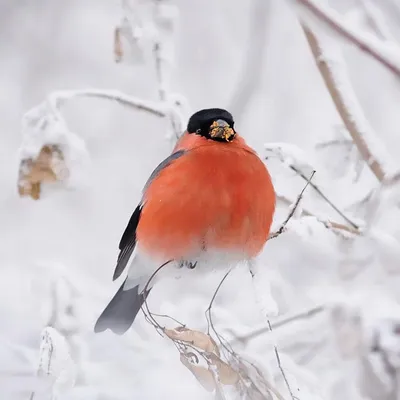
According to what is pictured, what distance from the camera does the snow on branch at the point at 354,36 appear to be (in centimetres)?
26

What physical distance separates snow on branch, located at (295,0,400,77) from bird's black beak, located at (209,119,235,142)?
0.42 metres

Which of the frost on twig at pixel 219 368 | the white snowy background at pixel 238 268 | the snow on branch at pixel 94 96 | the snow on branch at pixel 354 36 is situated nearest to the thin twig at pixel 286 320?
the white snowy background at pixel 238 268

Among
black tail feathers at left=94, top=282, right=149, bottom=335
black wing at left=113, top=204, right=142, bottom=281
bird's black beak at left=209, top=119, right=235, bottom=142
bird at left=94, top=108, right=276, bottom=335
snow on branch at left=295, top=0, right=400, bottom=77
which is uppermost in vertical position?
snow on branch at left=295, top=0, right=400, bottom=77

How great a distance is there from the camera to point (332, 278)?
0.85 metres

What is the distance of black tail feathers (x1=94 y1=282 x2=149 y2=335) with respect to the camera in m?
0.76

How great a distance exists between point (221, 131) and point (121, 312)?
26 cm

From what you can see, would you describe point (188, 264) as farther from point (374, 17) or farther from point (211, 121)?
point (374, 17)

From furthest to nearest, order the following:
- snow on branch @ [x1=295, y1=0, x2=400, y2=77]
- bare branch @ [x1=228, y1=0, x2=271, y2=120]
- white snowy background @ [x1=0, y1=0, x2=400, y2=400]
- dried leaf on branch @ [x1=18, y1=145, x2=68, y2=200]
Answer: bare branch @ [x1=228, y1=0, x2=271, y2=120]
dried leaf on branch @ [x1=18, y1=145, x2=68, y2=200]
white snowy background @ [x1=0, y1=0, x2=400, y2=400]
snow on branch @ [x1=295, y1=0, x2=400, y2=77]

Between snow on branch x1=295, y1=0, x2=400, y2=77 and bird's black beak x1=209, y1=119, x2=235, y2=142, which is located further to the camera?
bird's black beak x1=209, y1=119, x2=235, y2=142

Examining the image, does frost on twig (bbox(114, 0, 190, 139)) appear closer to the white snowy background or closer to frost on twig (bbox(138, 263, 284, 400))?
the white snowy background

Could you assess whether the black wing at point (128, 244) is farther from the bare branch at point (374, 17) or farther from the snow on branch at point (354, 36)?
the snow on branch at point (354, 36)

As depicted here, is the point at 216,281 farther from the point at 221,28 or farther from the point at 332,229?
the point at 221,28

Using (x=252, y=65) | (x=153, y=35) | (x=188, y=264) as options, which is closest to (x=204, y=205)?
(x=188, y=264)

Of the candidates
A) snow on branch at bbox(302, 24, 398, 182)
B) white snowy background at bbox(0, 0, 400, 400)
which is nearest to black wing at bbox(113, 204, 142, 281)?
white snowy background at bbox(0, 0, 400, 400)
